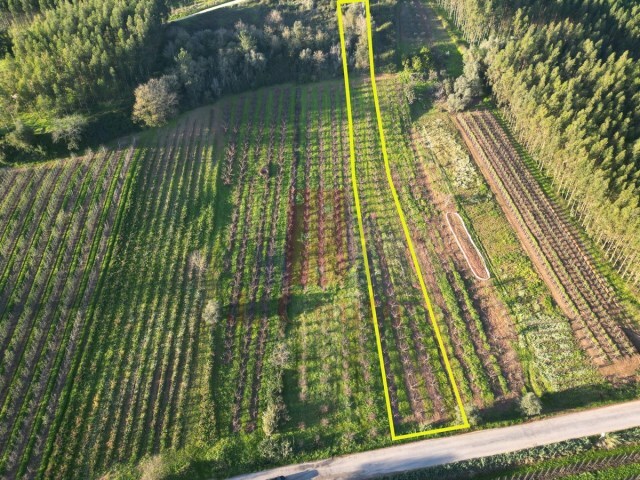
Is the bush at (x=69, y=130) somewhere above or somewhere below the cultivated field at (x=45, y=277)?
above

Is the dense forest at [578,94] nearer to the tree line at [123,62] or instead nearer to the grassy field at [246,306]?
the grassy field at [246,306]

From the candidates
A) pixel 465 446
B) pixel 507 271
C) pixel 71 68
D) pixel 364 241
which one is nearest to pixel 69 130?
pixel 71 68

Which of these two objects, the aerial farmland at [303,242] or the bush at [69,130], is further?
the bush at [69,130]

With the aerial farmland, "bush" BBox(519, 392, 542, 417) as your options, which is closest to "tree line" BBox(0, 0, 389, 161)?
the aerial farmland

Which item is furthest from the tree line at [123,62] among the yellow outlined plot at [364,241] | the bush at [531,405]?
the bush at [531,405]

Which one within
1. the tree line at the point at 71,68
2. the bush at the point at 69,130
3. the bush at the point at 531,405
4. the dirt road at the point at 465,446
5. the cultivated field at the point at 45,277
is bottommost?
the dirt road at the point at 465,446

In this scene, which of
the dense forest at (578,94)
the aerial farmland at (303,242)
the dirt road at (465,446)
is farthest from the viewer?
the dense forest at (578,94)

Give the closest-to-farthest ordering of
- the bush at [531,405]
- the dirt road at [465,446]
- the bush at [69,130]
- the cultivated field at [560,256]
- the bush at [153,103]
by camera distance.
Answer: the dirt road at [465,446], the bush at [531,405], the cultivated field at [560,256], the bush at [69,130], the bush at [153,103]
